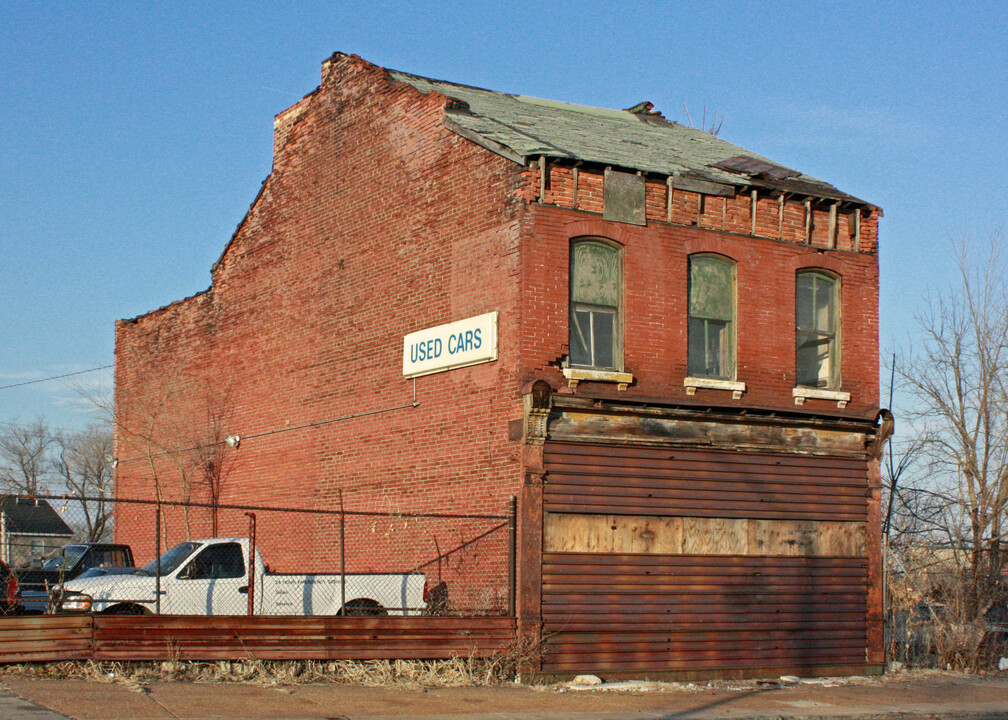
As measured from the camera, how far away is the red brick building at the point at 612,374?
667 inches

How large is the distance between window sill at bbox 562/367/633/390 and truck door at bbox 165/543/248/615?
5.81 metres

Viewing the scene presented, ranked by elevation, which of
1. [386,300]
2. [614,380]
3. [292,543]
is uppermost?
[386,300]

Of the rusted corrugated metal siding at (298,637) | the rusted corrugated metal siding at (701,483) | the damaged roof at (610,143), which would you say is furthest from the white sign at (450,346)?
the rusted corrugated metal siding at (298,637)

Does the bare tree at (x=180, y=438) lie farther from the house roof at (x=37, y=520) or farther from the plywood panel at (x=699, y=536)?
the house roof at (x=37, y=520)

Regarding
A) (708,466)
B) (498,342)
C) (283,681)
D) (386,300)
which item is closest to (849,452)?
(708,466)

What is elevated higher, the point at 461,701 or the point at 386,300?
the point at 386,300

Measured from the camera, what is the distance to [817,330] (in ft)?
64.6

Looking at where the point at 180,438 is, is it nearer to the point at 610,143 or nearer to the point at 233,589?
the point at 233,589

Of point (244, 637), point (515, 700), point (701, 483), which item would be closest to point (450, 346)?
point (701, 483)

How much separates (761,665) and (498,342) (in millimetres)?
6870

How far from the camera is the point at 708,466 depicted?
58.9 feet

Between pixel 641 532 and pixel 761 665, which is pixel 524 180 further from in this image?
pixel 761 665

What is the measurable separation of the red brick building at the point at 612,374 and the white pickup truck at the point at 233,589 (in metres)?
1.91

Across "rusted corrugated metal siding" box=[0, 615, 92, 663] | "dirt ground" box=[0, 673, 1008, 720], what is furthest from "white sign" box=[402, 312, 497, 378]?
"rusted corrugated metal siding" box=[0, 615, 92, 663]
